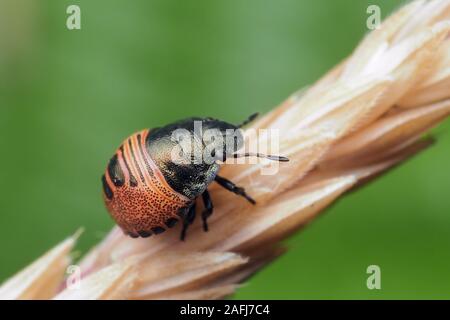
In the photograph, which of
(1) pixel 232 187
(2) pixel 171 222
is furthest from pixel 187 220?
(1) pixel 232 187

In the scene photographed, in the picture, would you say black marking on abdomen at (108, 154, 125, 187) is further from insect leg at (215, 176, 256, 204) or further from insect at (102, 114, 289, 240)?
insect leg at (215, 176, 256, 204)

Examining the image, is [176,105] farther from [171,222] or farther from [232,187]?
[232,187]

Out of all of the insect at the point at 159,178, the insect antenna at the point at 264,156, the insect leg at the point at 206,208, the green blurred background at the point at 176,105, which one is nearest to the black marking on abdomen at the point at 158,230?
the insect at the point at 159,178

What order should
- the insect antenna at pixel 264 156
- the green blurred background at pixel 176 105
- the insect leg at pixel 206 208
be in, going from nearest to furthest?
the insect antenna at pixel 264 156
the insect leg at pixel 206 208
the green blurred background at pixel 176 105

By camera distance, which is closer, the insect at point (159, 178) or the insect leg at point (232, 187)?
the insect leg at point (232, 187)

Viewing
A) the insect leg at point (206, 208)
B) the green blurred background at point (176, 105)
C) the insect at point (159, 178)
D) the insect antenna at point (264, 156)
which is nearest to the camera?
the insect antenna at point (264, 156)

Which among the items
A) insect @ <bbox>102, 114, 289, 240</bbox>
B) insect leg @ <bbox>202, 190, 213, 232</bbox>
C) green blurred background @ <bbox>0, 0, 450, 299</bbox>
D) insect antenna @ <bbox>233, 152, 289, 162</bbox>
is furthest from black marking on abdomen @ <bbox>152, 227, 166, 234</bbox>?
green blurred background @ <bbox>0, 0, 450, 299</bbox>

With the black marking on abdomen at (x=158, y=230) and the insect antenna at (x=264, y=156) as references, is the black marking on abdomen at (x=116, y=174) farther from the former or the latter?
the insect antenna at (x=264, y=156)
